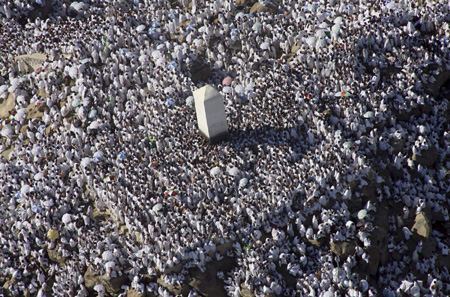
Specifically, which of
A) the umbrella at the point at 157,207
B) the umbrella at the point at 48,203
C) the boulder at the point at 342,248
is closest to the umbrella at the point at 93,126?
the umbrella at the point at 48,203

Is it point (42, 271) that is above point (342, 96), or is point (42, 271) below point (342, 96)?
below

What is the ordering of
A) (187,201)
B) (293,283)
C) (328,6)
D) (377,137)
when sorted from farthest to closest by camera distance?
(328,6), (377,137), (187,201), (293,283)

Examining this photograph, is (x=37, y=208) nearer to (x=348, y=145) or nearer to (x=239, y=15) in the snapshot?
(x=348, y=145)

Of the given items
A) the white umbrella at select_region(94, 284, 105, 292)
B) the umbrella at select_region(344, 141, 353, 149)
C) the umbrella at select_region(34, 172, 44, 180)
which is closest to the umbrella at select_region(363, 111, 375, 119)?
the umbrella at select_region(344, 141, 353, 149)

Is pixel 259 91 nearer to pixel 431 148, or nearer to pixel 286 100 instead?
pixel 286 100

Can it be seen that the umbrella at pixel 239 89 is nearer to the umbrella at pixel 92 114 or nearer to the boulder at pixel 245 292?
the umbrella at pixel 92 114

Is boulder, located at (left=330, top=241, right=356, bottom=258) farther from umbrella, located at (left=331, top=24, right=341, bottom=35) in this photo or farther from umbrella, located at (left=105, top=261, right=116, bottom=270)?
umbrella, located at (left=331, top=24, right=341, bottom=35)

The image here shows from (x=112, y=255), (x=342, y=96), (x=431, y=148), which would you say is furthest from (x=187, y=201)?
(x=431, y=148)
